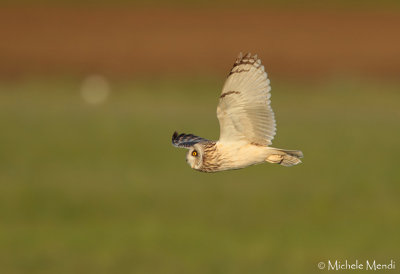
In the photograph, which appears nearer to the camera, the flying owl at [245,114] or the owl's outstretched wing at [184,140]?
the flying owl at [245,114]

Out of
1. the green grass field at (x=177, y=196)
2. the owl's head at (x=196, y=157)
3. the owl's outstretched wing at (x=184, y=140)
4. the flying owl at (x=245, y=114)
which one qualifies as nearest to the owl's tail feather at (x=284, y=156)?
the flying owl at (x=245, y=114)

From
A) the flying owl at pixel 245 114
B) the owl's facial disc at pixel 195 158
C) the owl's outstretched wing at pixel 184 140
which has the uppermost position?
the owl's outstretched wing at pixel 184 140

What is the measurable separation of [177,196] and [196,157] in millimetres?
12350

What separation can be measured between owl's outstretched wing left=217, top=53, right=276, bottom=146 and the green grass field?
914 centimetres

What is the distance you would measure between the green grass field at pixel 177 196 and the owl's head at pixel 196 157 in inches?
357

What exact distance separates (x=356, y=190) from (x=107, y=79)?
623 inches

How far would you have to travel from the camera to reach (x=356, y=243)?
49.5 ft

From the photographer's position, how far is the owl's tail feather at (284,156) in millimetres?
4909

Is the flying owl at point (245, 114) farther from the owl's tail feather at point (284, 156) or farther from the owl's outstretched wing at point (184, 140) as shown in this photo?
the owl's outstretched wing at point (184, 140)

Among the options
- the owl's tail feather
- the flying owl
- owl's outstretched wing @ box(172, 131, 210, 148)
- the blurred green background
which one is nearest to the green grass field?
the blurred green background

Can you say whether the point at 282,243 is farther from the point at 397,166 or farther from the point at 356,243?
the point at 397,166

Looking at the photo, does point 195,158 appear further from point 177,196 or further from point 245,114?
point 177,196

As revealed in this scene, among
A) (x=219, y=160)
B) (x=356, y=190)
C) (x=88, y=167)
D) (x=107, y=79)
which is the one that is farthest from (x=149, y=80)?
(x=219, y=160)

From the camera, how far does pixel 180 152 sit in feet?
65.5
